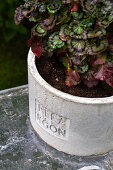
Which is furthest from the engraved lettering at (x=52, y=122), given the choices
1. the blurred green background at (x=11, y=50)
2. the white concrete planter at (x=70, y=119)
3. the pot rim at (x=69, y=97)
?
the blurred green background at (x=11, y=50)

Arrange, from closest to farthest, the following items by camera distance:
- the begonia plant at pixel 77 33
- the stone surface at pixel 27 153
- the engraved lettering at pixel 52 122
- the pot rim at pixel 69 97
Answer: the begonia plant at pixel 77 33, the pot rim at pixel 69 97, the engraved lettering at pixel 52 122, the stone surface at pixel 27 153

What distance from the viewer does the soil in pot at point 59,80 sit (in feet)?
4.71

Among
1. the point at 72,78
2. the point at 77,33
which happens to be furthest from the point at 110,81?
the point at 77,33

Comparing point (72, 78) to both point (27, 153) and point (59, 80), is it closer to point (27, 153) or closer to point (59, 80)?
point (59, 80)

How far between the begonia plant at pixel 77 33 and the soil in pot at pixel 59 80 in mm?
57

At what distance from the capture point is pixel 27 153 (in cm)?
161

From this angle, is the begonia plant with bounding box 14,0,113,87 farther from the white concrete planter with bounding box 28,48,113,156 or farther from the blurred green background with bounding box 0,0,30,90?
the blurred green background with bounding box 0,0,30,90

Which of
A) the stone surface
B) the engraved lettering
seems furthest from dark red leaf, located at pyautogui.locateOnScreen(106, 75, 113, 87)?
the stone surface

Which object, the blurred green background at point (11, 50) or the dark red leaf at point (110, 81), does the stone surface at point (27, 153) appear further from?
the blurred green background at point (11, 50)

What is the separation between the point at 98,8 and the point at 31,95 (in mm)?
581

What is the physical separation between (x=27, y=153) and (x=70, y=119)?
38 cm

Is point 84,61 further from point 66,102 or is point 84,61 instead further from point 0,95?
point 0,95

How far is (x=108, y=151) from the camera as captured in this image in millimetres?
1602

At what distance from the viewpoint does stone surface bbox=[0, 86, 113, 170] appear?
1562 mm
